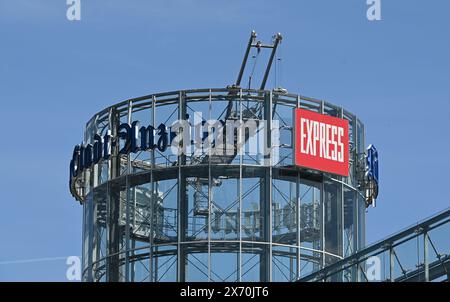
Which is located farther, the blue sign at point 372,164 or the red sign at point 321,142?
the blue sign at point 372,164

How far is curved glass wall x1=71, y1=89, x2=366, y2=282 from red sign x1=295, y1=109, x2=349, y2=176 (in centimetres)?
47

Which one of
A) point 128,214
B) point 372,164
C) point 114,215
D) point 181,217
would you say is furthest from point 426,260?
point 372,164

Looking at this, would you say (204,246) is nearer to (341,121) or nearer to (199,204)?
(199,204)

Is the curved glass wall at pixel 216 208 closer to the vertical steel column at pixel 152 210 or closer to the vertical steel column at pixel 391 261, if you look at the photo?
the vertical steel column at pixel 152 210

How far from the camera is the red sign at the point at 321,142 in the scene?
296ft

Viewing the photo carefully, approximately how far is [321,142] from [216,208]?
6.53m

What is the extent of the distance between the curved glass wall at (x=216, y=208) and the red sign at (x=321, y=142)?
0.47 meters

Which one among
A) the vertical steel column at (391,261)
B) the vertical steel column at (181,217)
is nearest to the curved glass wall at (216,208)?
the vertical steel column at (181,217)

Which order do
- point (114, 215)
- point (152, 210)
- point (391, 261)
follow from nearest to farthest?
point (391, 261)
point (152, 210)
point (114, 215)

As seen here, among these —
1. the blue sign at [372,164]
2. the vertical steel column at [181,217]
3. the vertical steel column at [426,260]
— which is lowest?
the vertical steel column at [426,260]

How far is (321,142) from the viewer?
3597 inches

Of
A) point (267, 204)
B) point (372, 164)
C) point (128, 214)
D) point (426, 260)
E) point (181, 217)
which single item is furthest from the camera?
point (372, 164)

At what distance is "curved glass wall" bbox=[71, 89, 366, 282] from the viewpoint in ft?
289

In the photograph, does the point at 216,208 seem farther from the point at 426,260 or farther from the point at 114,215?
the point at 426,260
